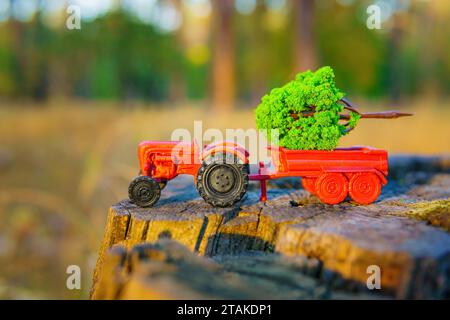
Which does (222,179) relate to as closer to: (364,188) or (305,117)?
(305,117)

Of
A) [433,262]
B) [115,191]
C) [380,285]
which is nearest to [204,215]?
[380,285]

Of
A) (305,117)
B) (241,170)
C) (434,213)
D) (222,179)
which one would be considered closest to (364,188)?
(434,213)

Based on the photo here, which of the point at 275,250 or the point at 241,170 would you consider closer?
the point at 275,250

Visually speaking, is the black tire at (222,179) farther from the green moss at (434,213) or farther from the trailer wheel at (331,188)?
the green moss at (434,213)

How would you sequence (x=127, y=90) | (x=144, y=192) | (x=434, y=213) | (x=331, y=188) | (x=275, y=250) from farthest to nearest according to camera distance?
(x=127, y=90)
(x=331, y=188)
(x=144, y=192)
(x=434, y=213)
(x=275, y=250)

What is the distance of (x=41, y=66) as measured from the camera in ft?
70.5

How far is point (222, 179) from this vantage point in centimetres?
385

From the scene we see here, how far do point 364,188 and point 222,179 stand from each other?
1202 mm

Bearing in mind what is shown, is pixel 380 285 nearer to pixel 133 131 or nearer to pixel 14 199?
pixel 133 131

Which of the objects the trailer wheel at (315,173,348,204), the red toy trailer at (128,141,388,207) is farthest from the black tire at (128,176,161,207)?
the trailer wheel at (315,173,348,204)

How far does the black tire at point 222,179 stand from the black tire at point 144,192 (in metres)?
0.36

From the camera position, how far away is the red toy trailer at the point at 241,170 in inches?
150

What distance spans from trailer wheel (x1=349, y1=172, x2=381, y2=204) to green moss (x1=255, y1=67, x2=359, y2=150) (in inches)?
13.7

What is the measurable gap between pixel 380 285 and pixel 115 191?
24.3 ft
